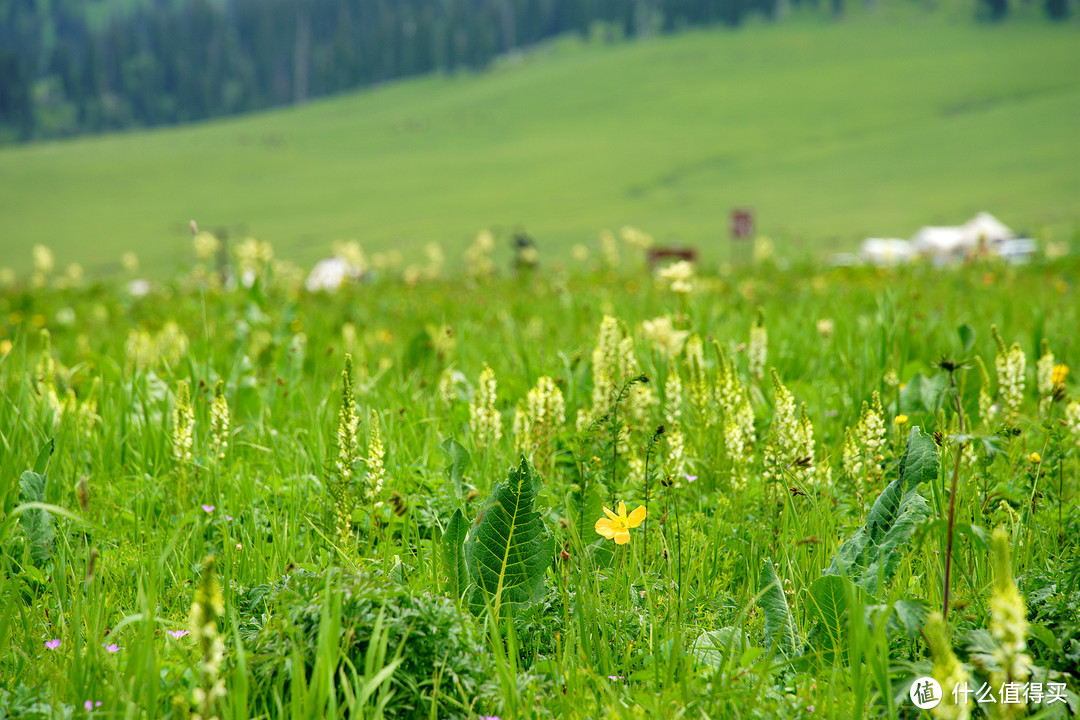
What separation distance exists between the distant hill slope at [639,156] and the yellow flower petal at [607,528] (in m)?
33.3

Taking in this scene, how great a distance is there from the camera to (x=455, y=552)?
214 cm

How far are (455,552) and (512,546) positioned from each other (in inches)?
6.1

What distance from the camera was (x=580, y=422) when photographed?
3162 mm

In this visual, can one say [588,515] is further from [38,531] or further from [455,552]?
[38,531]

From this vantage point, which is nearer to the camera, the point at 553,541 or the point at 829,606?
the point at 829,606

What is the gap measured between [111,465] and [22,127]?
146 meters

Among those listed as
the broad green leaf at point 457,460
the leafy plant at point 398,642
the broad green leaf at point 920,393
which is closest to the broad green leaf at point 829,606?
the leafy plant at point 398,642

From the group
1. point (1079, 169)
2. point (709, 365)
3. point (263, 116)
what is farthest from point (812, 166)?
point (263, 116)

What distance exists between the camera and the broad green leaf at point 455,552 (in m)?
2.12

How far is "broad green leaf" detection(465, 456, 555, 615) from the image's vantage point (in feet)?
6.86

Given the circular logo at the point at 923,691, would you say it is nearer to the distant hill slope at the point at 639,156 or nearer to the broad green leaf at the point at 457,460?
the broad green leaf at the point at 457,460

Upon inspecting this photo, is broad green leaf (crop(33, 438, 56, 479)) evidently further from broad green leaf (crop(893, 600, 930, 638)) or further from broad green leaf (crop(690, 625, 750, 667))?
broad green leaf (crop(893, 600, 930, 638))

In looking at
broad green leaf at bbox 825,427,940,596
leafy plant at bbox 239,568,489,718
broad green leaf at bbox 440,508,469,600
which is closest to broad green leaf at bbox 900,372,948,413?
broad green leaf at bbox 825,427,940,596

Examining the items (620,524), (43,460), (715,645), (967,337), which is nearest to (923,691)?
(715,645)
